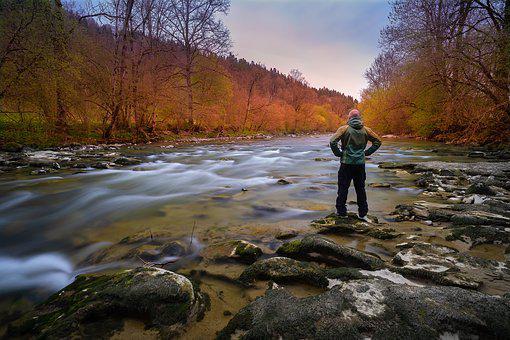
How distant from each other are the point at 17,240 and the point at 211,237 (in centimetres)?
310

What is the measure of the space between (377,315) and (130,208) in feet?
17.6

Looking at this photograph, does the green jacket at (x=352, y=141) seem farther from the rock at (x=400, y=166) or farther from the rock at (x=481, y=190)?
the rock at (x=400, y=166)

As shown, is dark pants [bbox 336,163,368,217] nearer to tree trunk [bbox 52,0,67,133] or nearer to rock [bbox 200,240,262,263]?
rock [bbox 200,240,262,263]

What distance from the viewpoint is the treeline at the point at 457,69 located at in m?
14.3

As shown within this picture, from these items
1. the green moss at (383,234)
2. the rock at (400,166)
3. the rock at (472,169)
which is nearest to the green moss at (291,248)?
the green moss at (383,234)

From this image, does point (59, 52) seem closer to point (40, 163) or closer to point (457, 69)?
point (40, 163)

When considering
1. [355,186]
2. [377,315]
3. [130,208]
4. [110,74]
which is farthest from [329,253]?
[110,74]

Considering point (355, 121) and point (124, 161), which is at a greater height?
point (355, 121)

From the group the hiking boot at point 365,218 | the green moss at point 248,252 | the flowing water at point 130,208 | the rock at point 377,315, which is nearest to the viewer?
the rock at point 377,315

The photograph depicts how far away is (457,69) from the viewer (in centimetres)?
1586

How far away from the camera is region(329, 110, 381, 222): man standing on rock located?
4976 mm

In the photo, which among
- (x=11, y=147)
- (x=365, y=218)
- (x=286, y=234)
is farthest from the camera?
(x=11, y=147)

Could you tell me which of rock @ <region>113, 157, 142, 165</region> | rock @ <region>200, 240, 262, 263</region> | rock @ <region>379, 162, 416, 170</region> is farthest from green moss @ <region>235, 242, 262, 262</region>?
rock @ <region>113, 157, 142, 165</region>

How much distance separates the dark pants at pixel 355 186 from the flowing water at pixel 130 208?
50cm
